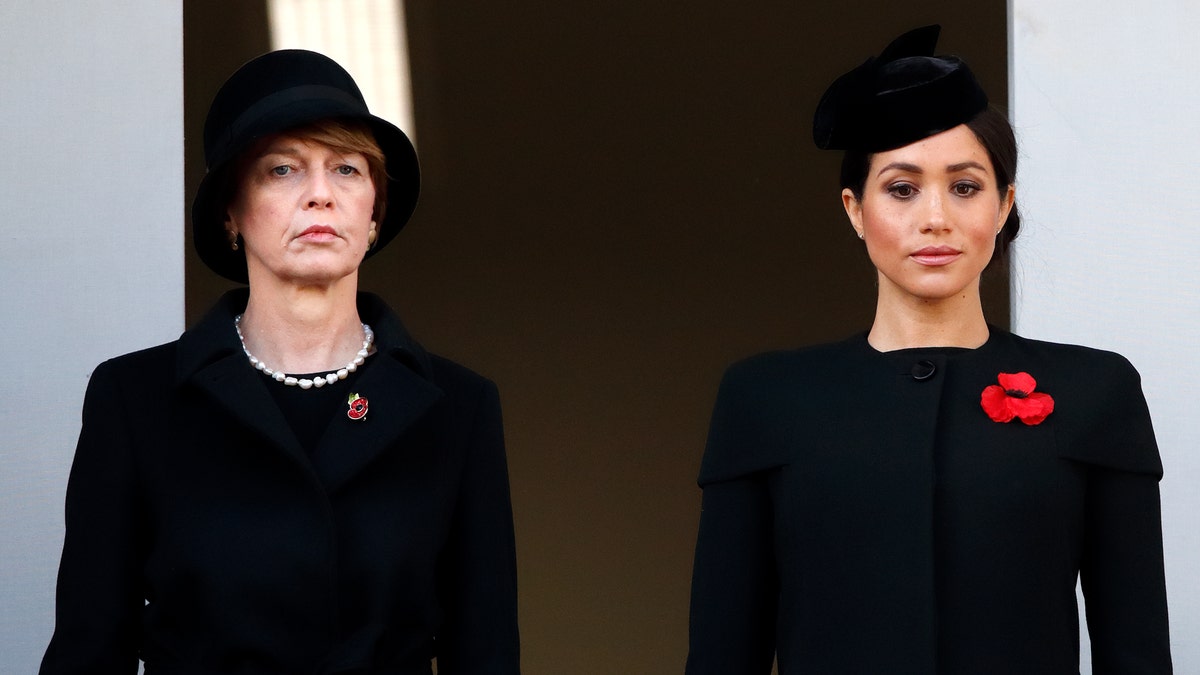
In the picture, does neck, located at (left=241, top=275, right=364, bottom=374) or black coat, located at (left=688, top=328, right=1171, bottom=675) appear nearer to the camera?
black coat, located at (left=688, top=328, right=1171, bottom=675)

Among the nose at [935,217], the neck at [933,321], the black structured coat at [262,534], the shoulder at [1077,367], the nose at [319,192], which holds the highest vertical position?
the nose at [319,192]

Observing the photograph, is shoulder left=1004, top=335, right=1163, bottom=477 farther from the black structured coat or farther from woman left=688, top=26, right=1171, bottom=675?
the black structured coat

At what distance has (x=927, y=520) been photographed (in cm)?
261

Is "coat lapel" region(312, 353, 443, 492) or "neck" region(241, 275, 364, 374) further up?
"neck" region(241, 275, 364, 374)

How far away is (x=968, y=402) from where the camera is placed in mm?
2701

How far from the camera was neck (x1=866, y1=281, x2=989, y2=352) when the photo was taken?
9.02 ft

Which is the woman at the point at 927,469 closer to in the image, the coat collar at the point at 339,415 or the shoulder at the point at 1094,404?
the shoulder at the point at 1094,404

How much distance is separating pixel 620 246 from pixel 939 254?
3.47 metres

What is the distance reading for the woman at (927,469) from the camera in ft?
8.54

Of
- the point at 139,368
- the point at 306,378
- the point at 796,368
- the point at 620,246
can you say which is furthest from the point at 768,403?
the point at 620,246

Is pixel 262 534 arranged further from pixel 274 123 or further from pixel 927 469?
pixel 927 469

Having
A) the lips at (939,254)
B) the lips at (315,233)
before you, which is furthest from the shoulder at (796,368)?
the lips at (315,233)

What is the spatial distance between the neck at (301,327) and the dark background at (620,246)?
3.10 metres

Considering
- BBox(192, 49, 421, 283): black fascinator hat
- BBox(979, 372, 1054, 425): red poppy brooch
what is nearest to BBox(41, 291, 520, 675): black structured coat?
BBox(192, 49, 421, 283): black fascinator hat
